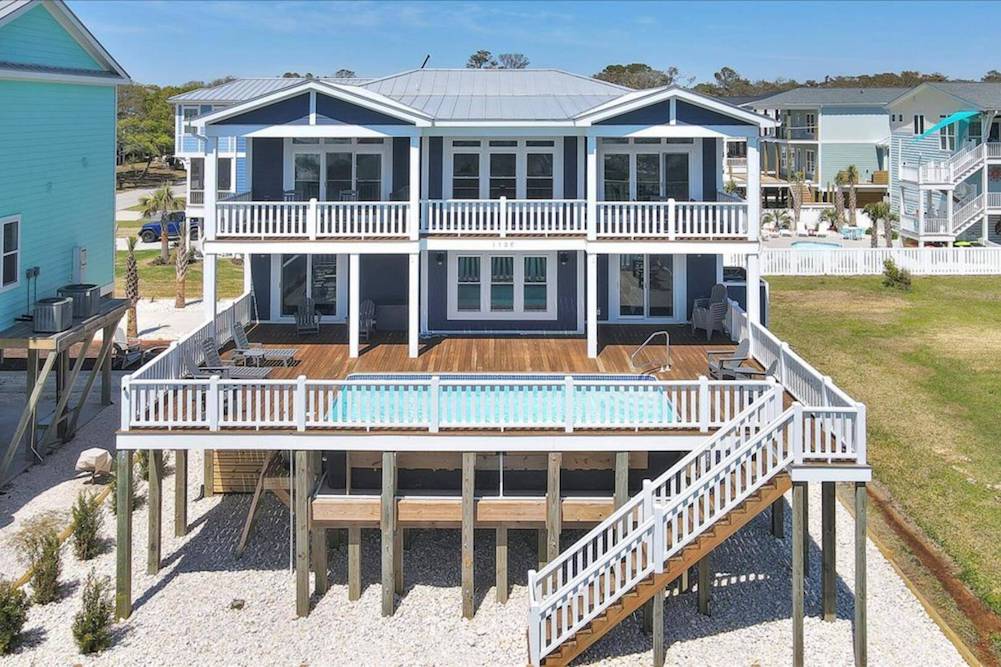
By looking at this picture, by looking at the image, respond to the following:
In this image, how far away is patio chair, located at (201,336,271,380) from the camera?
15.3 m

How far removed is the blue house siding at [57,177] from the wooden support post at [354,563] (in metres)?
9.27

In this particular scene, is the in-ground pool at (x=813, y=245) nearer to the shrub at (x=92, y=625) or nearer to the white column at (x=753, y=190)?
the white column at (x=753, y=190)

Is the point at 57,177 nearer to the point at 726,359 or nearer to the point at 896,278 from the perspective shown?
the point at 726,359

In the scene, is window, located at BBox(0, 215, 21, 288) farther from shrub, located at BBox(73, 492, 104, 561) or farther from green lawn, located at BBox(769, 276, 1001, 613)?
green lawn, located at BBox(769, 276, 1001, 613)

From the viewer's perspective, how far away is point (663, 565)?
1224cm

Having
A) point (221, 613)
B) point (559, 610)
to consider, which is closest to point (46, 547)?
point (221, 613)

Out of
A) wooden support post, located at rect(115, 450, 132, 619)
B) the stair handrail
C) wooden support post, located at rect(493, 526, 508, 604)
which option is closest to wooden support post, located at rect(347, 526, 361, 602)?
wooden support post, located at rect(493, 526, 508, 604)

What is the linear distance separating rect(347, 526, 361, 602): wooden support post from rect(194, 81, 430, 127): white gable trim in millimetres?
8222

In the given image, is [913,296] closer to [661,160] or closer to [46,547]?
[661,160]

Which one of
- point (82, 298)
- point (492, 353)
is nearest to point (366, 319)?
point (492, 353)

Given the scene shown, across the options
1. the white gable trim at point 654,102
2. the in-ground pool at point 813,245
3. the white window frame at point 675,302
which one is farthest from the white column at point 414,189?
the in-ground pool at point 813,245

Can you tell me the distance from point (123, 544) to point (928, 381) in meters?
21.6

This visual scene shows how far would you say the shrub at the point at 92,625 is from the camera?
1239 centimetres

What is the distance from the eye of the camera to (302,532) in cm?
1352
